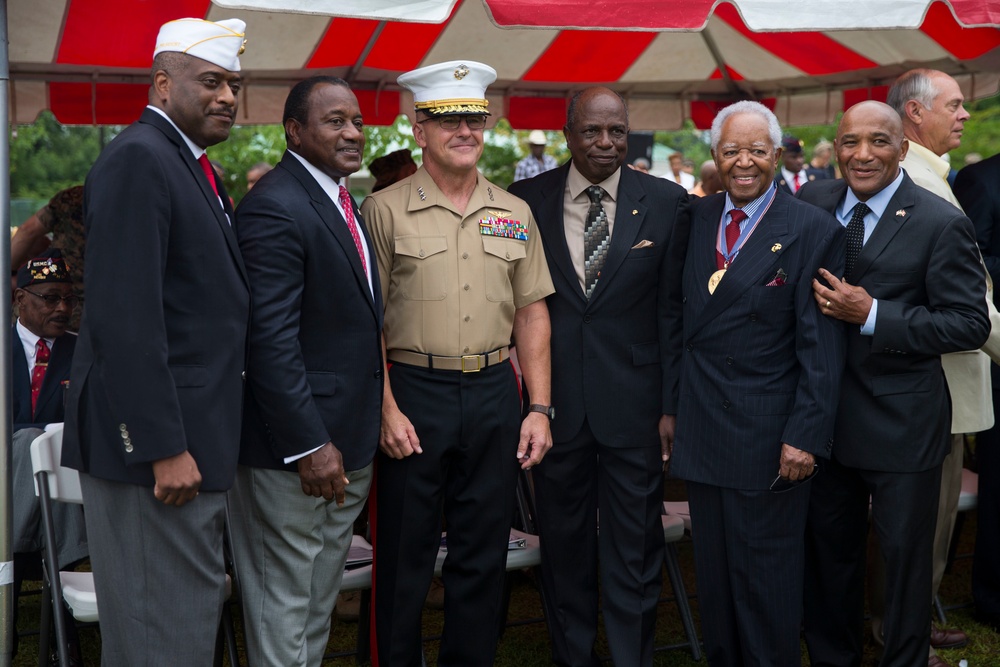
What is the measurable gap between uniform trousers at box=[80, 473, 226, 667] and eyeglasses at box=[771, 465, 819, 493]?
1.82 metres

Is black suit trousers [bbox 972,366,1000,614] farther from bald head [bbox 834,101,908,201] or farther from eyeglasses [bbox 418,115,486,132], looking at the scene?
eyeglasses [bbox 418,115,486,132]

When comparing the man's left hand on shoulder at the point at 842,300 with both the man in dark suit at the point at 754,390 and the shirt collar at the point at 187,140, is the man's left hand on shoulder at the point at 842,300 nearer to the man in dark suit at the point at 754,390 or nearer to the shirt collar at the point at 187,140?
the man in dark suit at the point at 754,390

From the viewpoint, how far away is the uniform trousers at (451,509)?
3.43 meters

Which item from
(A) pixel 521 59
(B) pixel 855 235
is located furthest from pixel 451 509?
(A) pixel 521 59

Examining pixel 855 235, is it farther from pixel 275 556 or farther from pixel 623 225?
pixel 275 556

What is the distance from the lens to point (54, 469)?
133 inches

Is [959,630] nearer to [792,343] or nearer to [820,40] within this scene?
[792,343]

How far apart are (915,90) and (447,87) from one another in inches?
78.8

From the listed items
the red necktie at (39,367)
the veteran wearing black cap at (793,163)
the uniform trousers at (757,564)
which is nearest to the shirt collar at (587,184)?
the uniform trousers at (757,564)

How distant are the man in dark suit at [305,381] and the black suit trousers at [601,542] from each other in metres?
0.85

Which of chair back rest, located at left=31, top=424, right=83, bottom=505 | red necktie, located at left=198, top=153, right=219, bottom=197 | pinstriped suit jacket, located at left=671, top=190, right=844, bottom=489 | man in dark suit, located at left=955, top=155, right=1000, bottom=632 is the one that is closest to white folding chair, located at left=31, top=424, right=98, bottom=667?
chair back rest, located at left=31, top=424, right=83, bottom=505

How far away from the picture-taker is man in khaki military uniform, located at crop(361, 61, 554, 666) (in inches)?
135

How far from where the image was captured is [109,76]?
594 centimetres

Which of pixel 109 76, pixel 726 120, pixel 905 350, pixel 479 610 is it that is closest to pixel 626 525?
pixel 479 610
